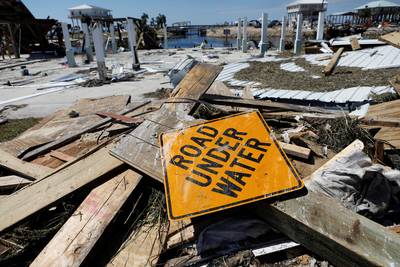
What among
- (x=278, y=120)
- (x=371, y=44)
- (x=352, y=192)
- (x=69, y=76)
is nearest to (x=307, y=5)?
(x=371, y=44)

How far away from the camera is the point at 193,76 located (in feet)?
13.0

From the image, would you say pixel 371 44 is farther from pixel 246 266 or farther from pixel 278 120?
pixel 246 266

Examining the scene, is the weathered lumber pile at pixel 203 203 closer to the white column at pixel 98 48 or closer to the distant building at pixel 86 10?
the white column at pixel 98 48

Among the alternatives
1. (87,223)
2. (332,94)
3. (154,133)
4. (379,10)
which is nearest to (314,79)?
(332,94)

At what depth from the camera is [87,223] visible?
212cm

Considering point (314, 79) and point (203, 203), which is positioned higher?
point (314, 79)

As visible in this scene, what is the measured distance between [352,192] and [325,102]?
11.2ft

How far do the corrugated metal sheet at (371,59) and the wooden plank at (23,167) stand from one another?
315 inches

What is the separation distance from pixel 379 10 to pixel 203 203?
58393 mm

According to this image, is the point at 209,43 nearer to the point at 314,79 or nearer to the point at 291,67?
the point at 291,67

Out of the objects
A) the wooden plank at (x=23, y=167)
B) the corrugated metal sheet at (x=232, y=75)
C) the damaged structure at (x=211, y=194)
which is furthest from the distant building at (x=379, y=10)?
the wooden plank at (x=23, y=167)

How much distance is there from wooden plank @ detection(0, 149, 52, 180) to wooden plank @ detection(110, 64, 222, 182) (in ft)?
3.39

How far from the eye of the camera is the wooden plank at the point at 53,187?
216cm

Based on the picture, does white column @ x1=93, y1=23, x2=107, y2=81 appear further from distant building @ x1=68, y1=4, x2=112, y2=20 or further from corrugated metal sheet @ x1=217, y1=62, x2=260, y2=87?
distant building @ x1=68, y1=4, x2=112, y2=20
